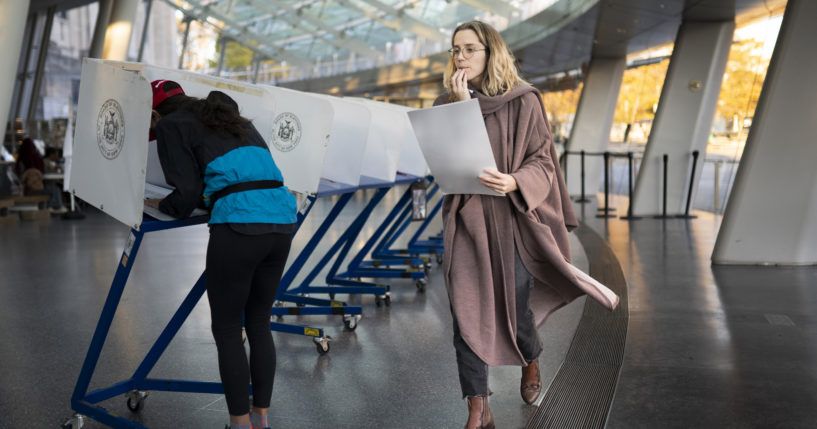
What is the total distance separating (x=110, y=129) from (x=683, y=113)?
11243 millimetres

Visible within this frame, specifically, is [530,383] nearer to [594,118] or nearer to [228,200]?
[228,200]

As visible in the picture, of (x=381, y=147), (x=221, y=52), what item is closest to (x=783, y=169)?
(x=381, y=147)

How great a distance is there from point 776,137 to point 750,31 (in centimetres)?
606

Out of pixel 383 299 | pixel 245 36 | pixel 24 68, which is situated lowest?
pixel 383 299

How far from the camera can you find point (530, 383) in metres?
3.48

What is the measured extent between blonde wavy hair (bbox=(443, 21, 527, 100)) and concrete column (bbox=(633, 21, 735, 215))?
1025 centimetres

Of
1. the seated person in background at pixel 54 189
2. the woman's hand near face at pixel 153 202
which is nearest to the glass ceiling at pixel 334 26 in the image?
the seated person in background at pixel 54 189

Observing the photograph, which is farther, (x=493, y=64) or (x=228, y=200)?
(x=493, y=64)

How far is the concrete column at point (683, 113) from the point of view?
1244 centimetres

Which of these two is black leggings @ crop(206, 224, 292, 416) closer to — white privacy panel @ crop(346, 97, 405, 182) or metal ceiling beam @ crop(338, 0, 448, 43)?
white privacy panel @ crop(346, 97, 405, 182)

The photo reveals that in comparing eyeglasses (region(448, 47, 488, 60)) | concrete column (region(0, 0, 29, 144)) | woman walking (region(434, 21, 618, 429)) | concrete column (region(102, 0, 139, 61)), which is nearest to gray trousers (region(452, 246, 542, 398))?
woman walking (region(434, 21, 618, 429))

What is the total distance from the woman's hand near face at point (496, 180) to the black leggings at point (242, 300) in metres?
0.78

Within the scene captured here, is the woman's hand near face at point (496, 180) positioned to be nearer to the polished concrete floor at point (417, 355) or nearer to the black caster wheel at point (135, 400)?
the polished concrete floor at point (417, 355)

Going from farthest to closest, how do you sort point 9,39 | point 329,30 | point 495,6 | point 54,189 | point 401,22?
1. point 329,30
2. point 401,22
3. point 495,6
4. point 54,189
5. point 9,39
